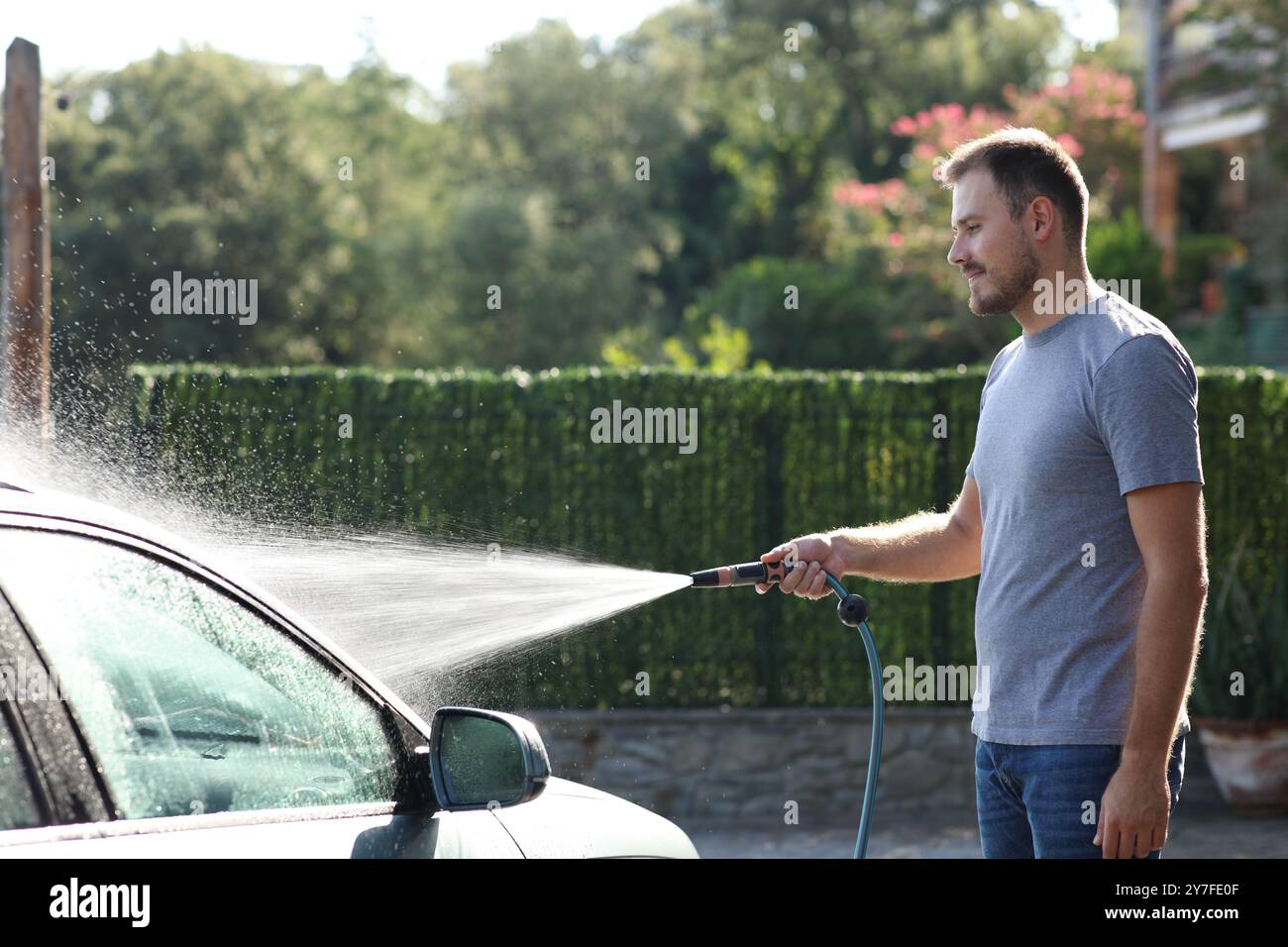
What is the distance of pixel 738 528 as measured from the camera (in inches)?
349

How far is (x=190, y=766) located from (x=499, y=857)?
649mm

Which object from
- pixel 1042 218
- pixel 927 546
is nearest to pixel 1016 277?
pixel 1042 218

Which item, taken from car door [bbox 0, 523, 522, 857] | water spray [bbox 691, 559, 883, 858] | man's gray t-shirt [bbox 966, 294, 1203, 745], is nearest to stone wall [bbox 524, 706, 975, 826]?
water spray [bbox 691, 559, 883, 858]

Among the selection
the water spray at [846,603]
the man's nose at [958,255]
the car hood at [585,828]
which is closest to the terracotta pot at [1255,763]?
the water spray at [846,603]

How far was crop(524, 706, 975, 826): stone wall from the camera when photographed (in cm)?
844

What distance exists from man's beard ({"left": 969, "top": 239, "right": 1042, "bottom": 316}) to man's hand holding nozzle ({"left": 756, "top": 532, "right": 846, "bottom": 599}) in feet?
2.38

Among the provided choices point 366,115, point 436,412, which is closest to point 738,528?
point 436,412

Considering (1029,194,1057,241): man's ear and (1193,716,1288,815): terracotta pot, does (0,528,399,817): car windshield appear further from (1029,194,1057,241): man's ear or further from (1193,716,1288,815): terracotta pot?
(1193,716,1288,815): terracotta pot

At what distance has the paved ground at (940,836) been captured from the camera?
296 inches

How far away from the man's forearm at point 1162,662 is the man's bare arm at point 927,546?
86 centimetres

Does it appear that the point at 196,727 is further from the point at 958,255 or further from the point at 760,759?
the point at 760,759

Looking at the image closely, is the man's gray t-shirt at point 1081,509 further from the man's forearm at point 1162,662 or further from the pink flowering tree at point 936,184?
the pink flowering tree at point 936,184

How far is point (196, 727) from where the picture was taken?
2480mm
